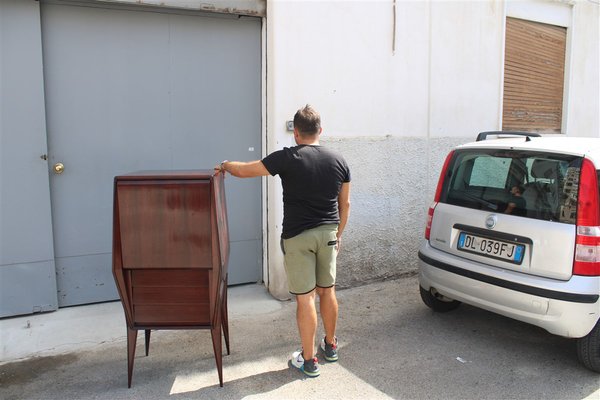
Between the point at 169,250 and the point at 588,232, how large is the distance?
8.54 feet

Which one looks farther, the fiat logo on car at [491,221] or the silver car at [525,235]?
the fiat logo on car at [491,221]

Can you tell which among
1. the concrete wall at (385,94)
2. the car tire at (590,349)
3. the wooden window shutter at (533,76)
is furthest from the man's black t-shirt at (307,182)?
the wooden window shutter at (533,76)

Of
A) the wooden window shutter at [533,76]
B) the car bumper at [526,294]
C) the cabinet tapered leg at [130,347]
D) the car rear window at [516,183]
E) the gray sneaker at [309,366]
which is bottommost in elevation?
the gray sneaker at [309,366]

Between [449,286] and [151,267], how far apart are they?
2231 mm

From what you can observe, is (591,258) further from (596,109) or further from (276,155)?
(596,109)

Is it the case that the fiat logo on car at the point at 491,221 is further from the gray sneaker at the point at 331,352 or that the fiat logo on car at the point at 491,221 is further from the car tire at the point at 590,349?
the gray sneaker at the point at 331,352

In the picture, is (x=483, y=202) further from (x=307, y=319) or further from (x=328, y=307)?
(x=307, y=319)

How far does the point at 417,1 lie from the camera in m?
5.29

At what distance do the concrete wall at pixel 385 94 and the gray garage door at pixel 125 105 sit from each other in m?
0.36

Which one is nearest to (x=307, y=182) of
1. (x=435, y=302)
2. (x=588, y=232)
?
(x=588, y=232)

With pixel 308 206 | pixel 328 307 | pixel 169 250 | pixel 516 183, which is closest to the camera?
pixel 169 250

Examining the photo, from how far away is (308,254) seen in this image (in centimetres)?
318

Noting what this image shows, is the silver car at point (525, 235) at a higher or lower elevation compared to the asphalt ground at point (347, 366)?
higher

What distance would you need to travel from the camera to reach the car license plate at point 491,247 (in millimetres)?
3342
